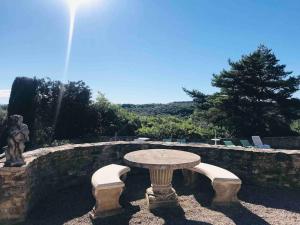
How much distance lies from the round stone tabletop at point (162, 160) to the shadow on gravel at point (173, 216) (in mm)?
910

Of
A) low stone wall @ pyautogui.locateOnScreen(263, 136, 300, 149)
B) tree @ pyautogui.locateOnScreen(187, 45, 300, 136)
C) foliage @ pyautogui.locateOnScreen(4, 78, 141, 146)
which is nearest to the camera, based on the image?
foliage @ pyautogui.locateOnScreen(4, 78, 141, 146)

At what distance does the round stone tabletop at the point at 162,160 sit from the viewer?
212 inches

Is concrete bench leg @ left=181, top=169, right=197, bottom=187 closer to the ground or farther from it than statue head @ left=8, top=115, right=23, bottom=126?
closer to the ground

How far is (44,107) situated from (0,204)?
40.1 feet

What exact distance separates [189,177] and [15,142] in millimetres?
4071

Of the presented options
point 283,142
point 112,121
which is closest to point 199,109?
point 283,142

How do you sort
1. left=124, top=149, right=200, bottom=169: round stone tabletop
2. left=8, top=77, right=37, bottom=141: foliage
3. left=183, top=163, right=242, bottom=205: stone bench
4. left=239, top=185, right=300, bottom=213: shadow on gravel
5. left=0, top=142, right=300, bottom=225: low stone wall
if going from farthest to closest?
left=8, top=77, right=37, bottom=141: foliage
left=239, top=185, right=300, bottom=213: shadow on gravel
left=183, top=163, right=242, bottom=205: stone bench
left=124, top=149, right=200, bottom=169: round stone tabletop
left=0, top=142, right=300, bottom=225: low stone wall

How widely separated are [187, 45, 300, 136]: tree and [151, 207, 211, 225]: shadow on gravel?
45.1 ft

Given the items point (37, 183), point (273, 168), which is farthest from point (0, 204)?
point (273, 168)

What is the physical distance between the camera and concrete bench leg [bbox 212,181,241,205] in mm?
5777

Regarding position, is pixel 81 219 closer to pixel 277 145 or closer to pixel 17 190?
pixel 17 190

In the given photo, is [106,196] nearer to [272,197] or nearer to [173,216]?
[173,216]

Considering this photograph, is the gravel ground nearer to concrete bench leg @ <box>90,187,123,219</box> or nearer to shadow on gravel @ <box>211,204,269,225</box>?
shadow on gravel @ <box>211,204,269,225</box>

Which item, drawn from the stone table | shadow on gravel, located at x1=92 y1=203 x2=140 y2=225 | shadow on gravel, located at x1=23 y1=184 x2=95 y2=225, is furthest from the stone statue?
the stone table
